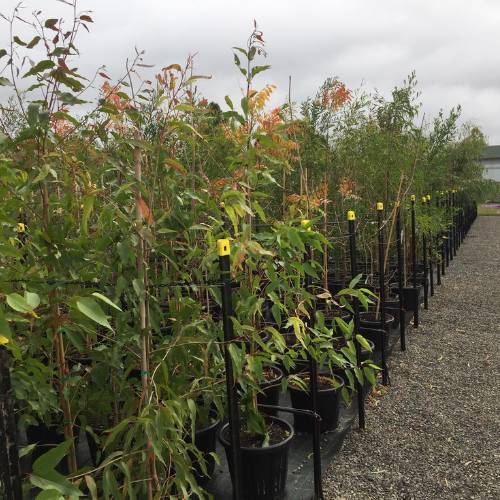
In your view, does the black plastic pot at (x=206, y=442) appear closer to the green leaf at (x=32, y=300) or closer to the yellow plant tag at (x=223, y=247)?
the yellow plant tag at (x=223, y=247)

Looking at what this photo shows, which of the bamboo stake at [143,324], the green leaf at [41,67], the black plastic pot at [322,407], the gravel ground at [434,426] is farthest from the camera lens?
the black plastic pot at [322,407]

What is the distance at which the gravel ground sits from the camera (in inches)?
95.6

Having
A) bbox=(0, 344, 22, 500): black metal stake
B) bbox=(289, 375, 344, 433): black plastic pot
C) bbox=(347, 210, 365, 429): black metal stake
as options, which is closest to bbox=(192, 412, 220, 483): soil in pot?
bbox=(289, 375, 344, 433): black plastic pot

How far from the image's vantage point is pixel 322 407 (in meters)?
2.81

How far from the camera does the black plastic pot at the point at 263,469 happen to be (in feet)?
6.89

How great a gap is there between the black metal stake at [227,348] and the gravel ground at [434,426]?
853 mm

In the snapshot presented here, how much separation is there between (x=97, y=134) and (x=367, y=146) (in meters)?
4.06

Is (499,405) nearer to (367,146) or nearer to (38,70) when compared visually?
(367,146)

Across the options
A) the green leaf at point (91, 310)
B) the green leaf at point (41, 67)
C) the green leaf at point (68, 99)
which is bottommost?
the green leaf at point (91, 310)

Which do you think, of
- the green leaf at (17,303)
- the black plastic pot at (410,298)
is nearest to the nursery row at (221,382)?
the green leaf at (17,303)

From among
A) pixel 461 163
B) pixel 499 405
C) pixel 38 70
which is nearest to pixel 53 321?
pixel 38 70

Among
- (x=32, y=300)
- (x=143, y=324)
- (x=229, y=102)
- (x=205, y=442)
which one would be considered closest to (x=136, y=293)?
(x=143, y=324)

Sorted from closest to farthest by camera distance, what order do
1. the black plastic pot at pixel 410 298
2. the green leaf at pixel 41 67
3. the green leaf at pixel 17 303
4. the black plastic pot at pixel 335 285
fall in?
the green leaf at pixel 17 303
the green leaf at pixel 41 67
the black plastic pot at pixel 335 285
the black plastic pot at pixel 410 298

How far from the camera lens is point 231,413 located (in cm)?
165
